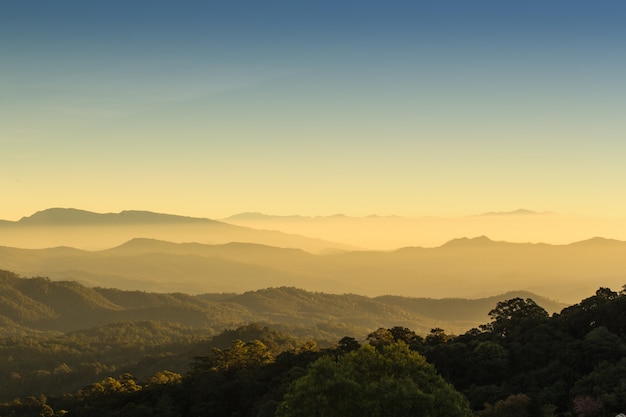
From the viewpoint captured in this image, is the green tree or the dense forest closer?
the green tree

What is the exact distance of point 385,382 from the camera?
48531mm

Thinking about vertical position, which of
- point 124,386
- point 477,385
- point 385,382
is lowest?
point 124,386

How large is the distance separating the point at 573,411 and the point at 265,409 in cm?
3187

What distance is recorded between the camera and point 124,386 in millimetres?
124688

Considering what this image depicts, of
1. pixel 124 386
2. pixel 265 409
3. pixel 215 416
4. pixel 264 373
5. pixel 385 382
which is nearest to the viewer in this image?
pixel 385 382

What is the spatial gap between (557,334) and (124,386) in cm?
6854

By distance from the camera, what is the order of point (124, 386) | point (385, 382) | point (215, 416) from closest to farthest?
point (385, 382) → point (215, 416) → point (124, 386)

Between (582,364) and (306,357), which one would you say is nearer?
(582,364)

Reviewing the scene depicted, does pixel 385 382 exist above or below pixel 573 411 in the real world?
above

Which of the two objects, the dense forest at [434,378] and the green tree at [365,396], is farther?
the dense forest at [434,378]

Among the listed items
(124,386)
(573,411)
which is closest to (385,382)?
(573,411)

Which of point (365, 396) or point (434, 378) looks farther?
point (434, 378)

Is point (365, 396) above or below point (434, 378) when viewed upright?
below

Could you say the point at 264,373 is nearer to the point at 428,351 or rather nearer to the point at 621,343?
the point at 428,351
